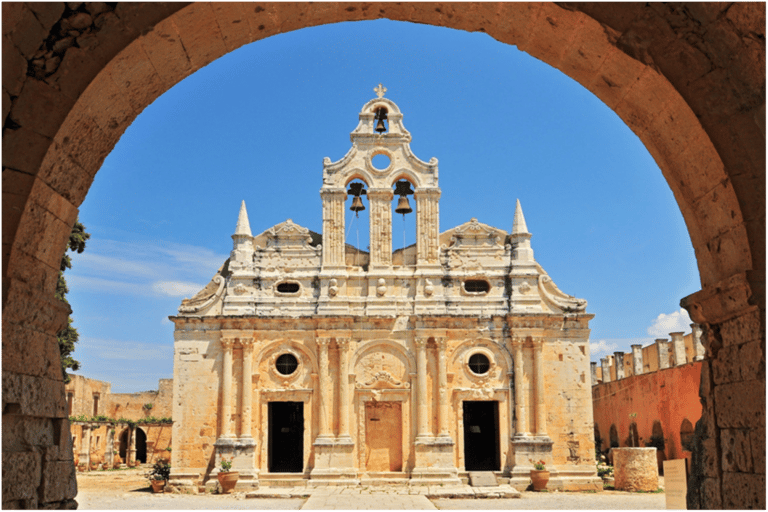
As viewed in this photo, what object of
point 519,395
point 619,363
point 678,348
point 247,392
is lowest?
point 519,395

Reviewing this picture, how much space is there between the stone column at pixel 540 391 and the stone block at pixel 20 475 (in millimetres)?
19907

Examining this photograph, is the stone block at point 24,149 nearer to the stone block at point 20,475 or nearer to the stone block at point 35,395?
the stone block at point 35,395

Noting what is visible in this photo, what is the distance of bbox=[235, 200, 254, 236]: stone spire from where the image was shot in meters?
24.1

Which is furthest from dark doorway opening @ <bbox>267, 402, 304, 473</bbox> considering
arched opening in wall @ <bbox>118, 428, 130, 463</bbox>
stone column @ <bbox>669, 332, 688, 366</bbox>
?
arched opening in wall @ <bbox>118, 428, 130, 463</bbox>

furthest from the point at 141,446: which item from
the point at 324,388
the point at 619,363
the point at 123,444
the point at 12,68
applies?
the point at 12,68

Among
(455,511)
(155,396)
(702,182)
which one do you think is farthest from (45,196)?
(155,396)

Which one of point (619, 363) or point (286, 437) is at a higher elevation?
point (619, 363)

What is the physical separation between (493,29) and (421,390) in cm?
1859

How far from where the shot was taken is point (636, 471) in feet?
68.9

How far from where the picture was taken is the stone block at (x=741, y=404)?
387cm

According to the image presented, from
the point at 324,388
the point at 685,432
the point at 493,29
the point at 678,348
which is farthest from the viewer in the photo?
the point at 678,348

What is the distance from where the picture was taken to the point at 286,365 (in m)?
23.1

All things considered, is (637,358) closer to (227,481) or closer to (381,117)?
(381,117)

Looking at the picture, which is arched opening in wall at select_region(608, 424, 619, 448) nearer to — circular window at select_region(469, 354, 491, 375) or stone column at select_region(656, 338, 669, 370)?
stone column at select_region(656, 338, 669, 370)
